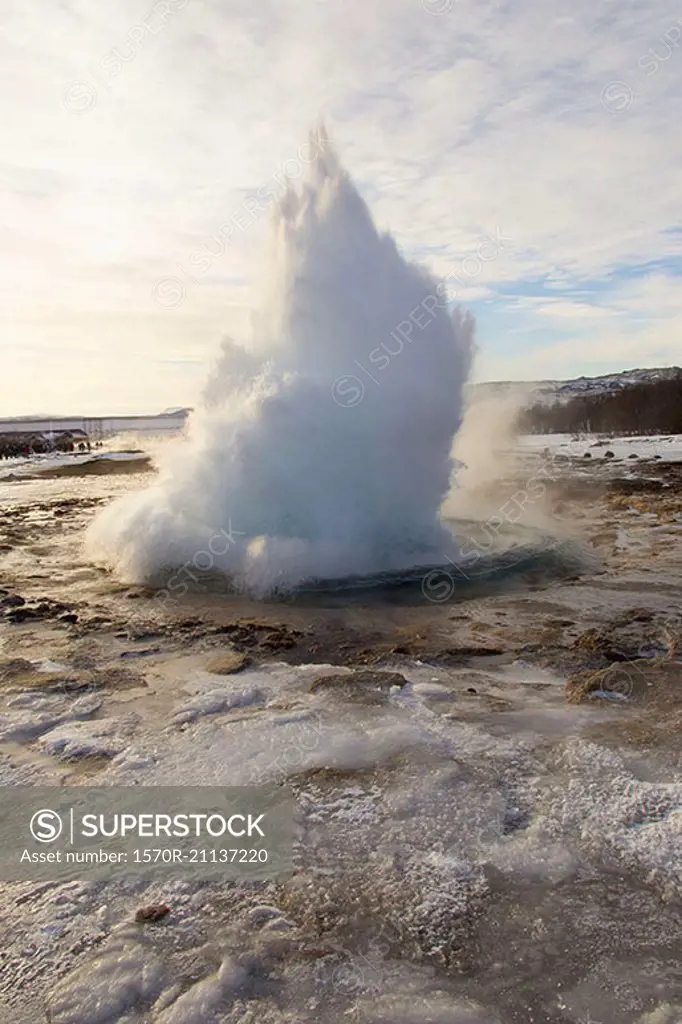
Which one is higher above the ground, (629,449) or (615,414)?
(615,414)

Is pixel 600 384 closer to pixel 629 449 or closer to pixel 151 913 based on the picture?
pixel 629 449

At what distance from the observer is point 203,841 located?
4.66m

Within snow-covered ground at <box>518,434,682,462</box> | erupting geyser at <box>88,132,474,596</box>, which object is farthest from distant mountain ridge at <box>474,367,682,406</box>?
erupting geyser at <box>88,132,474,596</box>

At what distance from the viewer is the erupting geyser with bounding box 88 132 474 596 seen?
41.3 feet

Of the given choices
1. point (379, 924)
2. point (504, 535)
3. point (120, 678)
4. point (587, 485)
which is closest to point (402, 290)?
point (504, 535)

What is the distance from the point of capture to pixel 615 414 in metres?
79.9

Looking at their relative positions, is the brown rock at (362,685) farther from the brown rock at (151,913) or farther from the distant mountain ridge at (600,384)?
the distant mountain ridge at (600,384)

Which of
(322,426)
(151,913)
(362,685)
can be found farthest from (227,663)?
(322,426)

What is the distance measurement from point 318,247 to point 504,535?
751 cm

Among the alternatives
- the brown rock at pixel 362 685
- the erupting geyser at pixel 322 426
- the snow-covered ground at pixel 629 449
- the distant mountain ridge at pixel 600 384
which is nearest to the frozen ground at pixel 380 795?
the brown rock at pixel 362 685

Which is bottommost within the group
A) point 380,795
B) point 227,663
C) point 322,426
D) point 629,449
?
point 380,795

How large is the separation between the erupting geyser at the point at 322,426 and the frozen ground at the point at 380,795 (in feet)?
7.50

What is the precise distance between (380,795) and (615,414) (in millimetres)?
83174

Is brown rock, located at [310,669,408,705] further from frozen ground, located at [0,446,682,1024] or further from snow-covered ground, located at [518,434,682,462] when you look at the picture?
snow-covered ground, located at [518,434,682,462]
